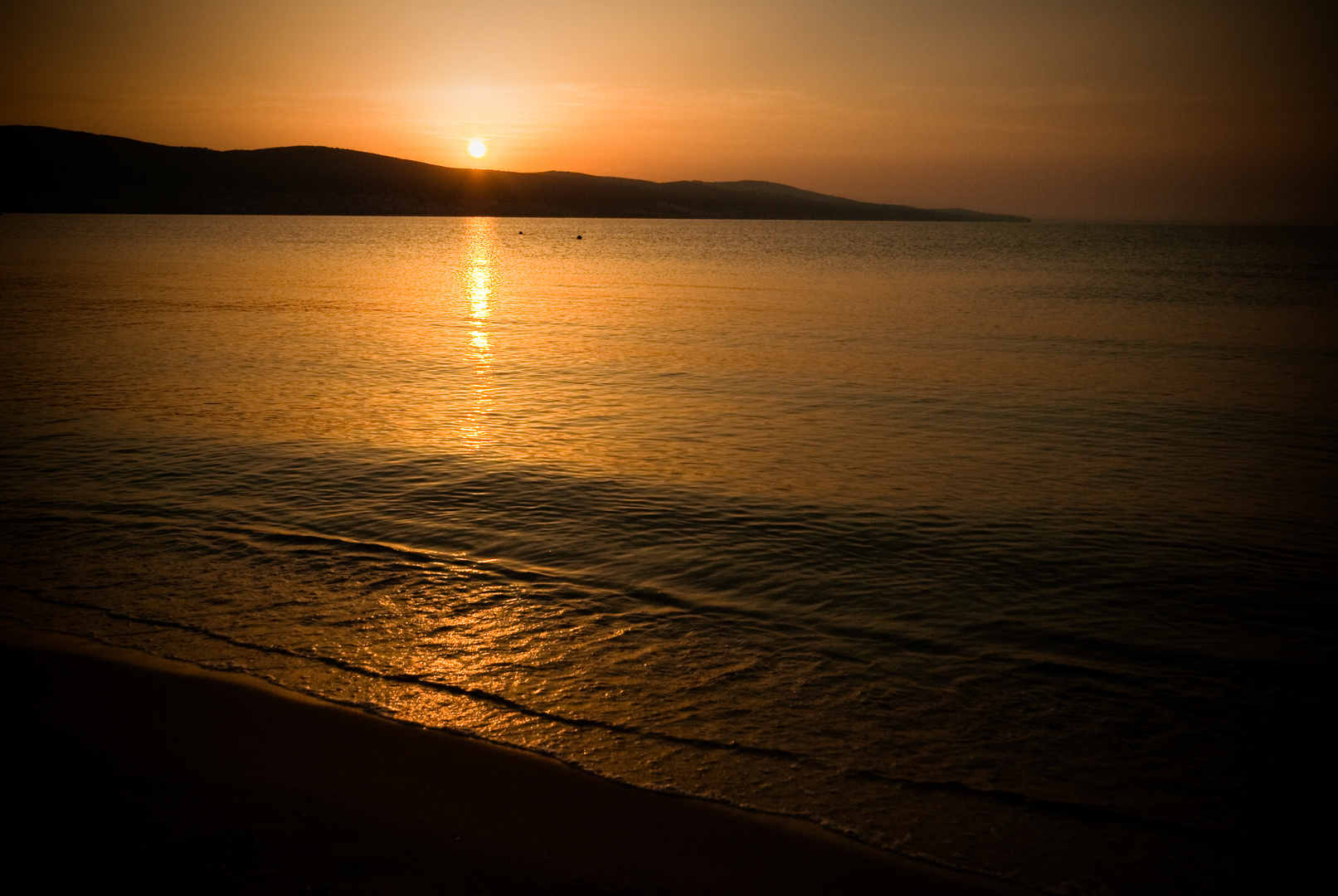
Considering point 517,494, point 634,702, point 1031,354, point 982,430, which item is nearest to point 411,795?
point 634,702

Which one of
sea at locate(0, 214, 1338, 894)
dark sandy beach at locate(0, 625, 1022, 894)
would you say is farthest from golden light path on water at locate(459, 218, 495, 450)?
dark sandy beach at locate(0, 625, 1022, 894)

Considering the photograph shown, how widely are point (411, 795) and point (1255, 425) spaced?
17.3 metres

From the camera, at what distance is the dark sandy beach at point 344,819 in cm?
439

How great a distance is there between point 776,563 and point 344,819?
546cm

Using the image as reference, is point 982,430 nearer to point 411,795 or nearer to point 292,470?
point 292,470

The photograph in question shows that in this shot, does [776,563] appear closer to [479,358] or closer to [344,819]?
[344,819]

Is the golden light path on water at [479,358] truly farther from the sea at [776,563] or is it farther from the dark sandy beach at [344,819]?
the dark sandy beach at [344,819]

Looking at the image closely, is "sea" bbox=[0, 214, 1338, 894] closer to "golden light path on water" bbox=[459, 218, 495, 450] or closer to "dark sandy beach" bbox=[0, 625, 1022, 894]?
"golden light path on water" bbox=[459, 218, 495, 450]

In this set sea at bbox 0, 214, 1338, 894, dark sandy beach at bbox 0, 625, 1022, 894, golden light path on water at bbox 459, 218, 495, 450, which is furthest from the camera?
golden light path on water at bbox 459, 218, 495, 450

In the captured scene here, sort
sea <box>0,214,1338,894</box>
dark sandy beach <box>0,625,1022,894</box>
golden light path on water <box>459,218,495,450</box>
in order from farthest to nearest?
golden light path on water <box>459,218,495,450</box> → sea <box>0,214,1338,894</box> → dark sandy beach <box>0,625,1022,894</box>

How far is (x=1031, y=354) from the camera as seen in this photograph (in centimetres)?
2552

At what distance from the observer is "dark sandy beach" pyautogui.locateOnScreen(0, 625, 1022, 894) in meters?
4.39

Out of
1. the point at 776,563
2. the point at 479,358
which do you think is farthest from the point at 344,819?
the point at 479,358

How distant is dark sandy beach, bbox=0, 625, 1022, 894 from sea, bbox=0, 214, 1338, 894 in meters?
0.32
